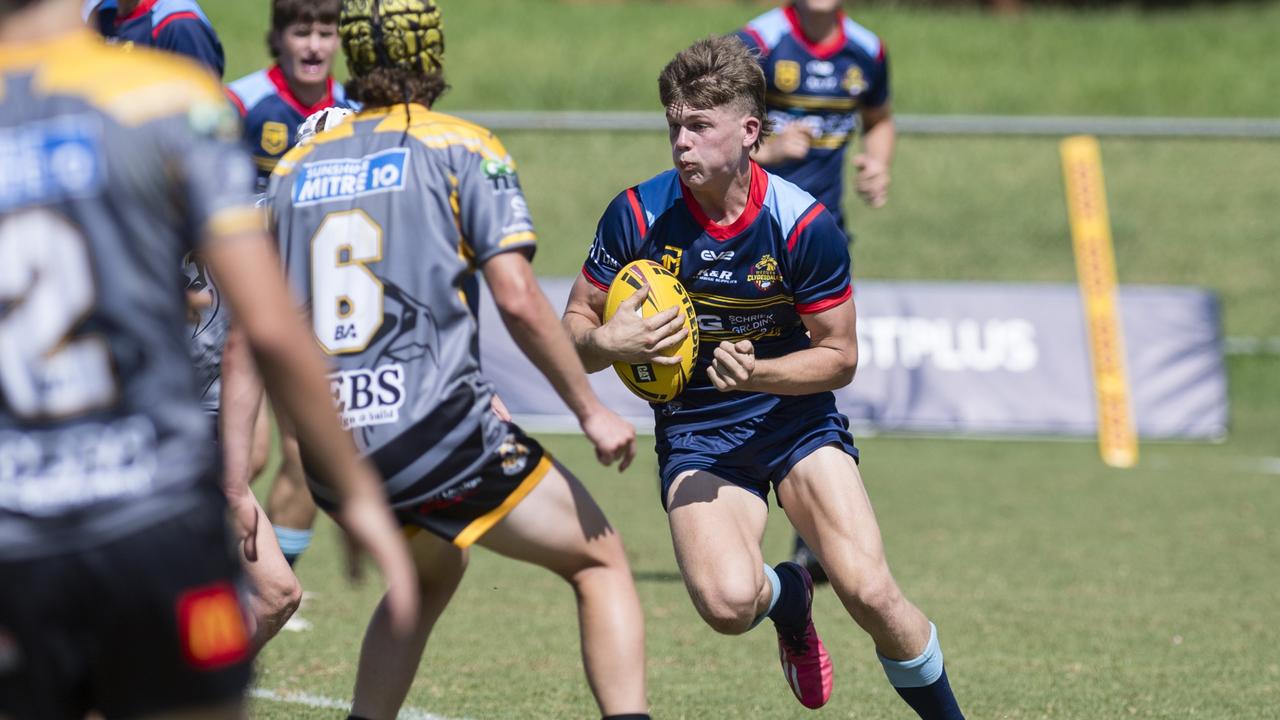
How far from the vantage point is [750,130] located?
4770 mm

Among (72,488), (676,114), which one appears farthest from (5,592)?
(676,114)

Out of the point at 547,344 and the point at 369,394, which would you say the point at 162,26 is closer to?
the point at 369,394

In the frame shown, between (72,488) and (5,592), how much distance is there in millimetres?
178

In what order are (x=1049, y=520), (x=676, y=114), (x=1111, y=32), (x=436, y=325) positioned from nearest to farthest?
(x=436, y=325), (x=676, y=114), (x=1049, y=520), (x=1111, y=32)

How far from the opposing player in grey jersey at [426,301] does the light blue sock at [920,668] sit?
1004mm

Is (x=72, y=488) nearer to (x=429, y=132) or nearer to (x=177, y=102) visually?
(x=177, y=102)

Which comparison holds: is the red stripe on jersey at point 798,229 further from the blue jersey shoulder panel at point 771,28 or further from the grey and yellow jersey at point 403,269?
the blue jersey shoulder panel at point 771,28

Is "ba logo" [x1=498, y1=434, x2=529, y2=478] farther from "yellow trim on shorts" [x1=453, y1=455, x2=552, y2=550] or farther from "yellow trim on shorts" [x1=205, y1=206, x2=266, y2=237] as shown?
"yellow trim on shorts" [x1=205, y1=206, x2=266, y2=237]

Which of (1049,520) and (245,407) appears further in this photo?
(1049,520)

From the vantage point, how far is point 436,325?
3576 millimetres

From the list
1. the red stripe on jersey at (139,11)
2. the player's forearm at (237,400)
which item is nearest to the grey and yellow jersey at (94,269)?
the player's forearm at (237,400)

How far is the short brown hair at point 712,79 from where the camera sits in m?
4.64

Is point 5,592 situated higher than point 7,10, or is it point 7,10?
point 7,10

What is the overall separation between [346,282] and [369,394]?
10.2 inches
